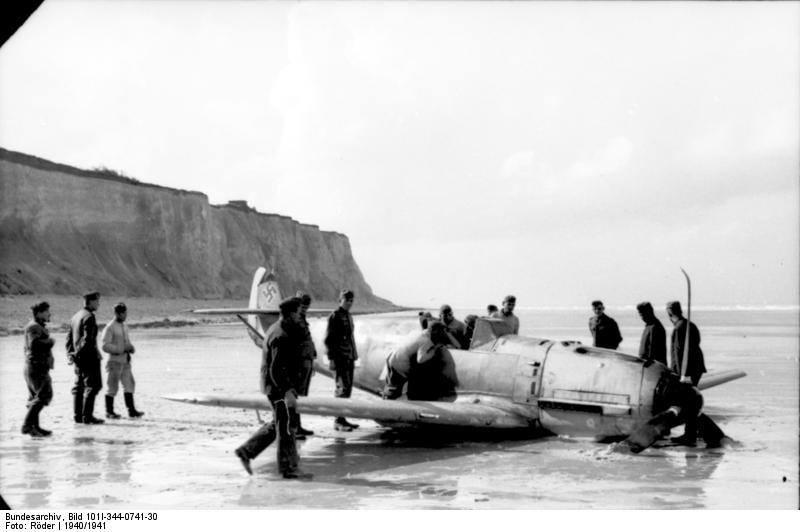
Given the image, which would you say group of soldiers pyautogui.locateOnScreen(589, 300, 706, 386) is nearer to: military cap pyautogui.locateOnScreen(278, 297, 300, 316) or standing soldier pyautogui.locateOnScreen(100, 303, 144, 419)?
military cap pyautogui.locateOnScreen(278, 297, 300, 316)

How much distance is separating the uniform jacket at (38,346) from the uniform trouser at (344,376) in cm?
367

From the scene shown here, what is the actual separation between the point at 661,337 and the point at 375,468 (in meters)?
4.81

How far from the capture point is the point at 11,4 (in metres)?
4.97

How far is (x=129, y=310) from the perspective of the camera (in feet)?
212

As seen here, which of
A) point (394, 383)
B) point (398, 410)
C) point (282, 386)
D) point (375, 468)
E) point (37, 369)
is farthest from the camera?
point (394, 383)

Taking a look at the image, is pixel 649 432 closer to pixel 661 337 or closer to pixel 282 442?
pixel 661 337

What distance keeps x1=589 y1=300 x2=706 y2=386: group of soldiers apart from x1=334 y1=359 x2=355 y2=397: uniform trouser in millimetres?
3884

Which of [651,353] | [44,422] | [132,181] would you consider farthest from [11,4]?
[132,181]

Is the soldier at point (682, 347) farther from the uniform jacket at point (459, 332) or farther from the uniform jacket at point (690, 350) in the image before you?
the uniform jacket at point (459, 332)

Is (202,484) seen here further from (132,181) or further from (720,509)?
(132,181)

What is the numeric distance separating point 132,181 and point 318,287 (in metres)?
22.1

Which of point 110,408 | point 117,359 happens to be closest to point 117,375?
point 117,359

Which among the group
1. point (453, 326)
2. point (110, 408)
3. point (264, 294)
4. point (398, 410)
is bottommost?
point (110, 408)

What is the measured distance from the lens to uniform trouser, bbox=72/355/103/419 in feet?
37.5
